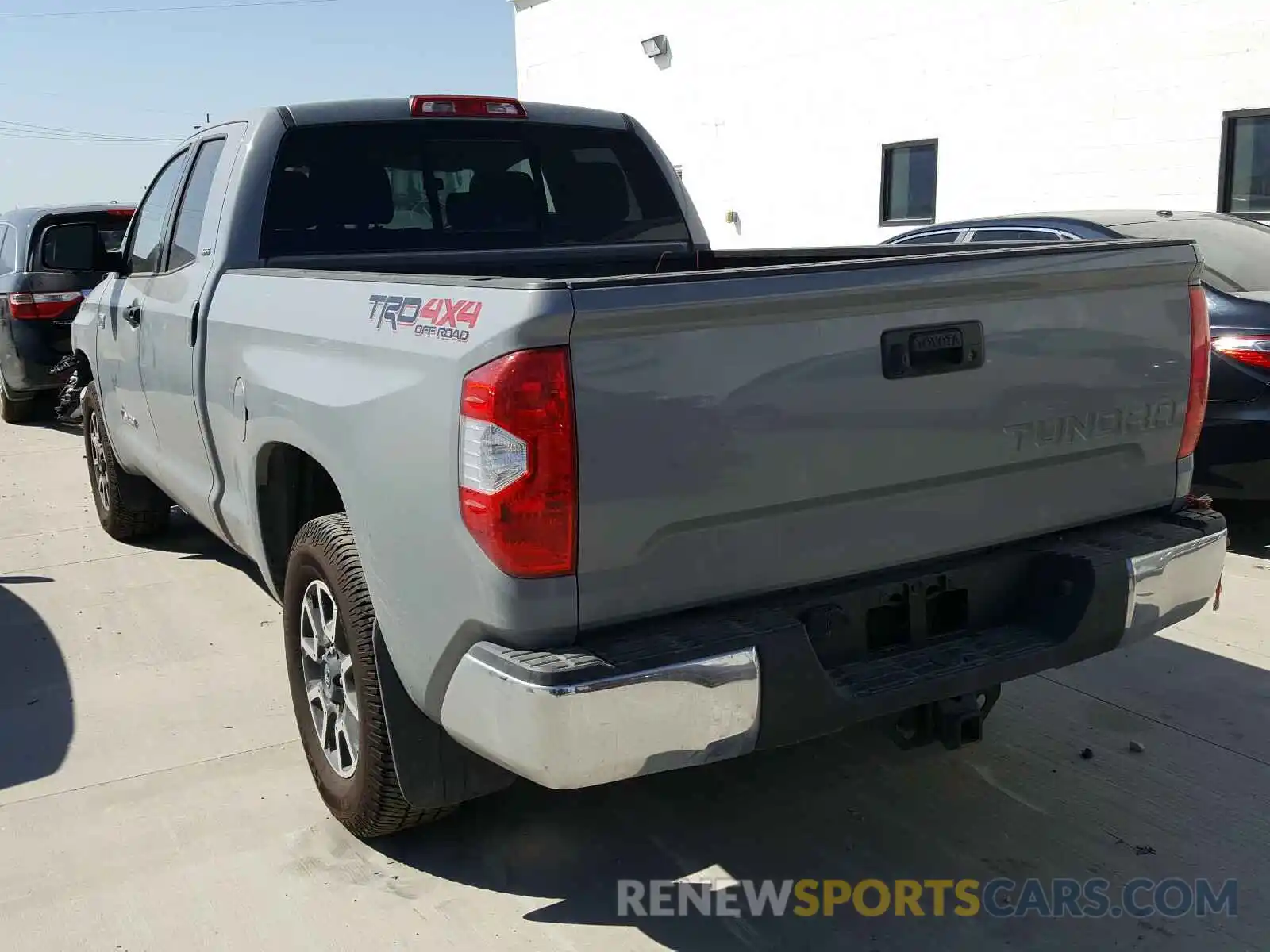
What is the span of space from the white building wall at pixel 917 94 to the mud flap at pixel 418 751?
981 centimetres

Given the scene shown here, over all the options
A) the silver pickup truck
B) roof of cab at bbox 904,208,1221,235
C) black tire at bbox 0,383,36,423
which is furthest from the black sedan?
black tire at bbox 0,383,36,423

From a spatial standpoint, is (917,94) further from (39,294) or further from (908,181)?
(39,294)

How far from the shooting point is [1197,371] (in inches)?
133

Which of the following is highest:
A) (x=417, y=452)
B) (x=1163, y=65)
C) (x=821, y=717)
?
(x=1163, y=65)

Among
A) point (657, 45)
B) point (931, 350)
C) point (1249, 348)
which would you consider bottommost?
point (1249, 348)

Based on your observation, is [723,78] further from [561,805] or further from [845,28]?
[561,805]

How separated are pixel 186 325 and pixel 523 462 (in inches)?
94.5

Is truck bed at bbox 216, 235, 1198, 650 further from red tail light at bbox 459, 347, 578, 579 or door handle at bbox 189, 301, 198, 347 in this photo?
door handle at bbox 189, 301, 198, 347

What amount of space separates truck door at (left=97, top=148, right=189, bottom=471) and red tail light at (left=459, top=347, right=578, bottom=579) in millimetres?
3070

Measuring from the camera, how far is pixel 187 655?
5.05m

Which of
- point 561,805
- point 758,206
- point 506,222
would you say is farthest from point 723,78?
point 561,805

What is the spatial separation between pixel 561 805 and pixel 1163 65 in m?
9.87

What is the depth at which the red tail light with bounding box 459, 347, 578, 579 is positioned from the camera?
96.3 inches

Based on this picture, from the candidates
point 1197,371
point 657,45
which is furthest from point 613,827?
point 657,45
